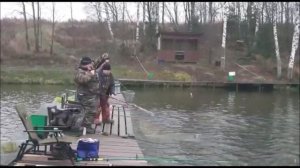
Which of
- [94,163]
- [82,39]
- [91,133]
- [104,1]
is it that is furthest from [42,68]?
[94,163]

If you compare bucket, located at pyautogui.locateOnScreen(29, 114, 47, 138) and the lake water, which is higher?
bucket, located at pyautogui.locateOnScreen(29, 114, 47, 138)

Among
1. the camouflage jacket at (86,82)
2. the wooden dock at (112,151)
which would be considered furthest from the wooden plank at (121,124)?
the camouflage jacket at (86,82)

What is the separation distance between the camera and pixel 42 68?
34.3 meters

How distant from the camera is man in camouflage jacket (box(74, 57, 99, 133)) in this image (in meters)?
9.54

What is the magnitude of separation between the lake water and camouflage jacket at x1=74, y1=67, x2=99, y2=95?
1.60 meters

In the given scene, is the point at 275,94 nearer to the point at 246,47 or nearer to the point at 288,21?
the point at 246,47

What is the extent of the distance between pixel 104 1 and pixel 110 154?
1476 inches

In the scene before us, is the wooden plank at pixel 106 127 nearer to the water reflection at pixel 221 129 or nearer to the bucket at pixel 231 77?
the water reflection at pixel 221 129

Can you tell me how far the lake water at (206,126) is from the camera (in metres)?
11.9

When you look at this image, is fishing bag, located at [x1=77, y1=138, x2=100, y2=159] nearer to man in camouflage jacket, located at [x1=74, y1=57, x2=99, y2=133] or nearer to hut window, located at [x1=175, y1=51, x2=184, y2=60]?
man in camouflage jacket, located at [x1=74, y1=57, x2=99, y2=133]

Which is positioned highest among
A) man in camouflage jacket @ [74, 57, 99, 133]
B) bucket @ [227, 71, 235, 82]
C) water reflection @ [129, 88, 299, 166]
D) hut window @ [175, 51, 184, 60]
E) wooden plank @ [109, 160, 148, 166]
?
hut window @ [175, 51, 184, 60]

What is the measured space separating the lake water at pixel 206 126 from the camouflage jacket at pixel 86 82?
5.25ft

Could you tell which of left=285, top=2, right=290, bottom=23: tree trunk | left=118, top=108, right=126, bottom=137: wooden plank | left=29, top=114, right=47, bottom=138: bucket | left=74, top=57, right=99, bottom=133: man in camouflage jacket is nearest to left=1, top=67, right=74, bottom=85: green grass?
left=118, top=108, right=126, bottom=137: wooden plank

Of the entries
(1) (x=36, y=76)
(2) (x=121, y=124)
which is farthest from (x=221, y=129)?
(1) (x=36, y=76)
